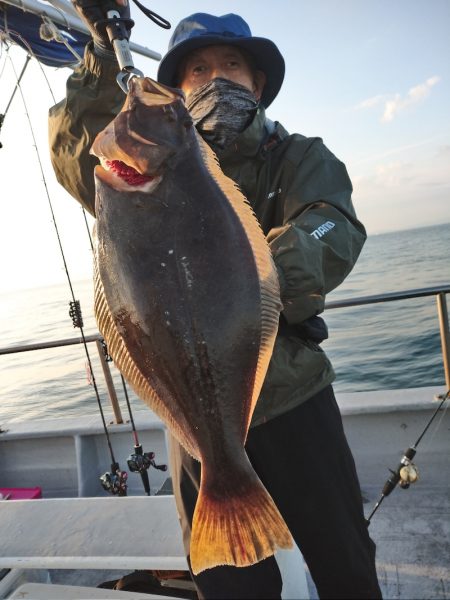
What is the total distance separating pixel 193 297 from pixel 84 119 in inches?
56.6

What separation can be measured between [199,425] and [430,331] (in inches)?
499

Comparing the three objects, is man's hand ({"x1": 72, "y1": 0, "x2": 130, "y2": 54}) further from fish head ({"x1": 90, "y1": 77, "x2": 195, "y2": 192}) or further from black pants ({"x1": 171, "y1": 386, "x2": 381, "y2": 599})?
black pants ({"x1": 171, "y1": 386, "x2": 381, "y2": 599})

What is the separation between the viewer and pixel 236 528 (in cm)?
150

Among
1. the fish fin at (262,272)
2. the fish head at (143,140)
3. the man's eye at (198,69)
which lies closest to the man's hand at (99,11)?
the man's eye at (198,69)

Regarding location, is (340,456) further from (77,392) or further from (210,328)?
(77,392)

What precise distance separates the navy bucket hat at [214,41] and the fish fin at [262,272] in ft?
3.38

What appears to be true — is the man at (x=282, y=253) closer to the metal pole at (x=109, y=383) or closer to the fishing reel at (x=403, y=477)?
the fishing reel at (x=403, y=477)

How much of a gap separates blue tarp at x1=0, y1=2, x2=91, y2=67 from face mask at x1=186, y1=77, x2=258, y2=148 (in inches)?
203

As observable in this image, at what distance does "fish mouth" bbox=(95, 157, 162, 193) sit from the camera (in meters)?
1.47

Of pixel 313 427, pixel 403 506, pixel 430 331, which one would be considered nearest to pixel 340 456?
pixel 313 427

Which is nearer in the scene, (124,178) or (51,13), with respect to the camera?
(124,178)

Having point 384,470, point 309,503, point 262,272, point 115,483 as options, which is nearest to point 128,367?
point 262,272

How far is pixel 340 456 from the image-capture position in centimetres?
198

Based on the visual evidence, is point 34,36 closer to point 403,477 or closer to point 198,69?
point 198,69
